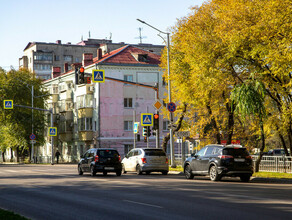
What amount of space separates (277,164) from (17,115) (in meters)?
47.9

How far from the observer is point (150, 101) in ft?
226

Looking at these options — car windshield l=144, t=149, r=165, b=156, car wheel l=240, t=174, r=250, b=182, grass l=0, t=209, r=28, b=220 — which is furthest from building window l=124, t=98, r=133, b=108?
grass l=0, t=209, r=28, b=220

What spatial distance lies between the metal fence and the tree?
4385 cm

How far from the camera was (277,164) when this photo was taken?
29.8m

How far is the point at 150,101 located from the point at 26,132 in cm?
1688

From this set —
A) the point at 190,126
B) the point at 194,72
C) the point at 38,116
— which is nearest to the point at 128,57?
the point at 38,116

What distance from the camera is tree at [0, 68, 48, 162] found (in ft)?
229

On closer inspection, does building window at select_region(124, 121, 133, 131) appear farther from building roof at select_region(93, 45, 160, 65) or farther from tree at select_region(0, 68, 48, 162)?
tree at select_region(0, 68, 48, 162)

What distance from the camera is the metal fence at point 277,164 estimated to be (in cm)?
2875

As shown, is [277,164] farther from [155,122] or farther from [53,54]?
[53,54]

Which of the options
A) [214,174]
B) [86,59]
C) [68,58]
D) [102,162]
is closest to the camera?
[214,174]

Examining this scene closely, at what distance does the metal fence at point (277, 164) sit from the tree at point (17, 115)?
4385 cm

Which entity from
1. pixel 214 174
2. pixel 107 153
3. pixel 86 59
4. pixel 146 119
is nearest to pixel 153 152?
pixel 107 153

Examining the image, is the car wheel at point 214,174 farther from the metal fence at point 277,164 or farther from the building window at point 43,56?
the building window at point 43,56
